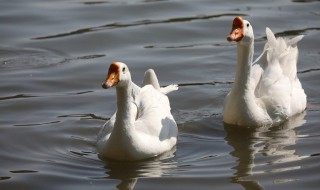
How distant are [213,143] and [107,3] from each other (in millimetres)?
6262

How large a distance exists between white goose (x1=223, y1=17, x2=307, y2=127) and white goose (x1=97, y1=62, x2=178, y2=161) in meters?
0.94

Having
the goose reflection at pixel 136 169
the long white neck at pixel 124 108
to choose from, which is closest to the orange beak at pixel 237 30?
the long white neck at pixel 124 108

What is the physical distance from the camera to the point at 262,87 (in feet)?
33.2

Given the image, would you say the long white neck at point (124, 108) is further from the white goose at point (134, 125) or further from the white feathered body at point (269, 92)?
the white feathered body at point (269, 92)

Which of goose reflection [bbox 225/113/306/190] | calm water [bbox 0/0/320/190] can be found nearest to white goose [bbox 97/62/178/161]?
calm water [bbox 0/0/320/190]

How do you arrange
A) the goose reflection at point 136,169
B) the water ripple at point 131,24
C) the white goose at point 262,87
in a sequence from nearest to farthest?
the goose reflection at point 136,169
the white goose at point 262,87
the water ripple at point 131,24

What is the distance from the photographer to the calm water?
819 cm

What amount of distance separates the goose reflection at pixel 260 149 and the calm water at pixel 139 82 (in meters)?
0.01

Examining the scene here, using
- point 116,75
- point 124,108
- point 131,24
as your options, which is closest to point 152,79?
point 124,108

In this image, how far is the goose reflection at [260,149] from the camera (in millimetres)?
8211

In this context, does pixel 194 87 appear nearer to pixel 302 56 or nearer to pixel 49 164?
pixel 302 56

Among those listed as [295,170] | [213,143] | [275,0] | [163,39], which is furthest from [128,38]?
[295,170]

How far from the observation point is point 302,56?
12.5 metres

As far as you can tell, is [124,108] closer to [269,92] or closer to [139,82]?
[269,92]
